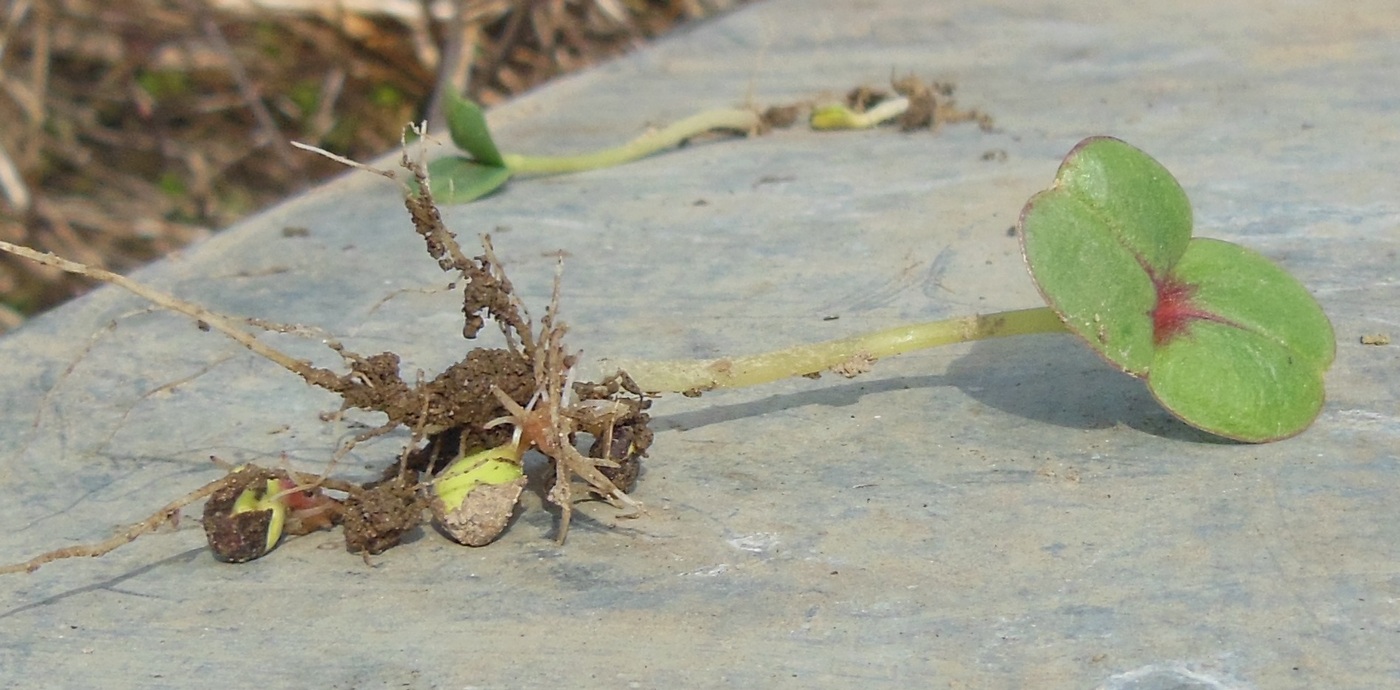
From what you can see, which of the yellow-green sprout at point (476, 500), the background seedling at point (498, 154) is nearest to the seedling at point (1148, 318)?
the yellow-green sprout at point (476, 500)

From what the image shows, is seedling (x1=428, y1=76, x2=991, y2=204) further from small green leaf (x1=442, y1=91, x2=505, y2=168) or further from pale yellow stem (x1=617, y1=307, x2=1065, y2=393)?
pale yellow stem (x1=617, y1=307, x2=1065, y2=393)

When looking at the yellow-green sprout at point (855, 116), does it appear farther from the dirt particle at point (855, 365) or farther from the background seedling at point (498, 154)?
the dirt particle at point (855, 365)

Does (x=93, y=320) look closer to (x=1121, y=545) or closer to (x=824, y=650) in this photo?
(x=824, y=650)

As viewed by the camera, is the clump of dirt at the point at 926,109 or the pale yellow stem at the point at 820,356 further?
the clump of dirt at the point at 926,109

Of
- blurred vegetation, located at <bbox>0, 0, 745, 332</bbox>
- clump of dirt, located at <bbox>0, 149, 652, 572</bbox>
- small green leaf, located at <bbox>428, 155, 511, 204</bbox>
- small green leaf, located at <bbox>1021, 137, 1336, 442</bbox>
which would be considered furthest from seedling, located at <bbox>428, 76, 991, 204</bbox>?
blurred vegetation, located at <bbox>0, 0, 745, 332</bbox>

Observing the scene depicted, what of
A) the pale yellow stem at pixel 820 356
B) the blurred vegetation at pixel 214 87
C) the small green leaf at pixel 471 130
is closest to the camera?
the pale yellow stem at pixel 820 356

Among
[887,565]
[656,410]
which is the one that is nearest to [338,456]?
[656,410]
